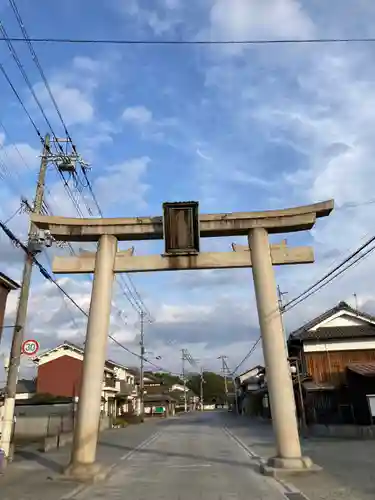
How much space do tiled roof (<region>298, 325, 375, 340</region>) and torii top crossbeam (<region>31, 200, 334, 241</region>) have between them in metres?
18.7

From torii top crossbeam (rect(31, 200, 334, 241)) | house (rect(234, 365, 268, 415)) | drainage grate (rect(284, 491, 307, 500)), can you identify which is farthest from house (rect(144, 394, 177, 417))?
drainage grate (rect(284, 491, 307, 500))

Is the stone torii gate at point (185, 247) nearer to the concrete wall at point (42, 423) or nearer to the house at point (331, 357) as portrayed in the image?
the house at point (331, 357)

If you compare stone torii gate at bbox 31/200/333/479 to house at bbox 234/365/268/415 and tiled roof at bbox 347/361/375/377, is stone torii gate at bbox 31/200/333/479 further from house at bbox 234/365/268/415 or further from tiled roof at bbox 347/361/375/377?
house at bbox 234/365/268/415

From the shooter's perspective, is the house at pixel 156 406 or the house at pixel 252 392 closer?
the house at pixel 252 392

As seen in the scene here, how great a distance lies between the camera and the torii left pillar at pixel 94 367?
12383 mm

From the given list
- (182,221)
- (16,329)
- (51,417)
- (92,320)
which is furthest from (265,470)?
(51,417)

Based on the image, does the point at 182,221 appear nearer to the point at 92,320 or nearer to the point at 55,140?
the point at 92,320

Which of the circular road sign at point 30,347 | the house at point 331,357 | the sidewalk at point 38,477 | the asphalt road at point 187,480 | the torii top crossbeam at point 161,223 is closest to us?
the asphalt road at point 187,480

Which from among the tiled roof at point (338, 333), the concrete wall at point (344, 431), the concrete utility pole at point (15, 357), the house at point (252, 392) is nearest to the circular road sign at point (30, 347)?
the concrete utility pole at point (15, 357)

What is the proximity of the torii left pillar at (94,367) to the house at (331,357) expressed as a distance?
18860mm

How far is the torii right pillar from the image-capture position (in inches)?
492

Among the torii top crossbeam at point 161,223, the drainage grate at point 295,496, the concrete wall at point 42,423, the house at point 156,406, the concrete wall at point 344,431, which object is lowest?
the drainage grate at point 295,496

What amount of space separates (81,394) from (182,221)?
19.3 ft

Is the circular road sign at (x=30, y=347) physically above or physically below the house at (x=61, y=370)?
below
